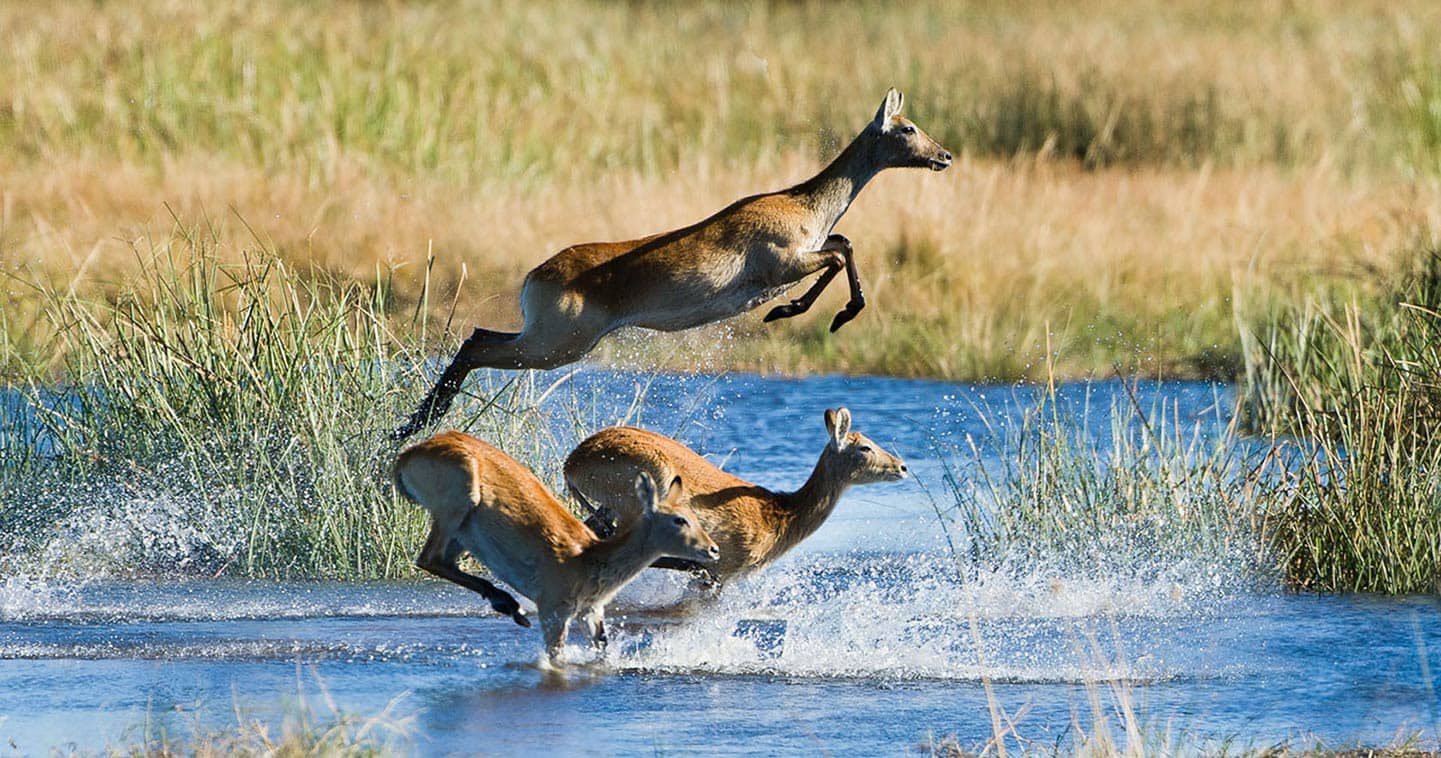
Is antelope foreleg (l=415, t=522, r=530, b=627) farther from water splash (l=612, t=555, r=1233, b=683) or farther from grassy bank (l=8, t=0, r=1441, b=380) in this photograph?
grassy bank (l=8, t=0, r=1441, b=380)

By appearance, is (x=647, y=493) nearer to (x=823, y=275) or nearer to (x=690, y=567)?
(x=690, y=567)

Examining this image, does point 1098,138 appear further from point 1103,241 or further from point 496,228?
point 496,228

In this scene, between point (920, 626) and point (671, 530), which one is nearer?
point (671, 530)

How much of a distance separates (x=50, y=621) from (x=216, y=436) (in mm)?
1276

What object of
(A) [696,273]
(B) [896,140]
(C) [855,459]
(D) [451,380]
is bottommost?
(C) [855,459]

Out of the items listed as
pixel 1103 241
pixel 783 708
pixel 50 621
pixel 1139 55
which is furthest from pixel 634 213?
pixel 783 708

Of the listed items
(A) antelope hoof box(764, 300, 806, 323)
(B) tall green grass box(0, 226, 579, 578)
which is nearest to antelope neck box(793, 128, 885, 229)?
(A) antelope hoof box(764, 300, 806, 323)

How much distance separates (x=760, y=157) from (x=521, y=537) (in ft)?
Answer: 37.9

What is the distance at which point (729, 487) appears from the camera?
879 centimetres

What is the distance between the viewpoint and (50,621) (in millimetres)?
8523

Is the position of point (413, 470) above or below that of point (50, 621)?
above

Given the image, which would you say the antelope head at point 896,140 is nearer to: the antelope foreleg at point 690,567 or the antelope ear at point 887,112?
the antelope ear at point 887,112

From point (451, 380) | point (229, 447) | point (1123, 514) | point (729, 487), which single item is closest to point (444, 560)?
point (451, 380)

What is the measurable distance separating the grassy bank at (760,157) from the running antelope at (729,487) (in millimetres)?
4019
